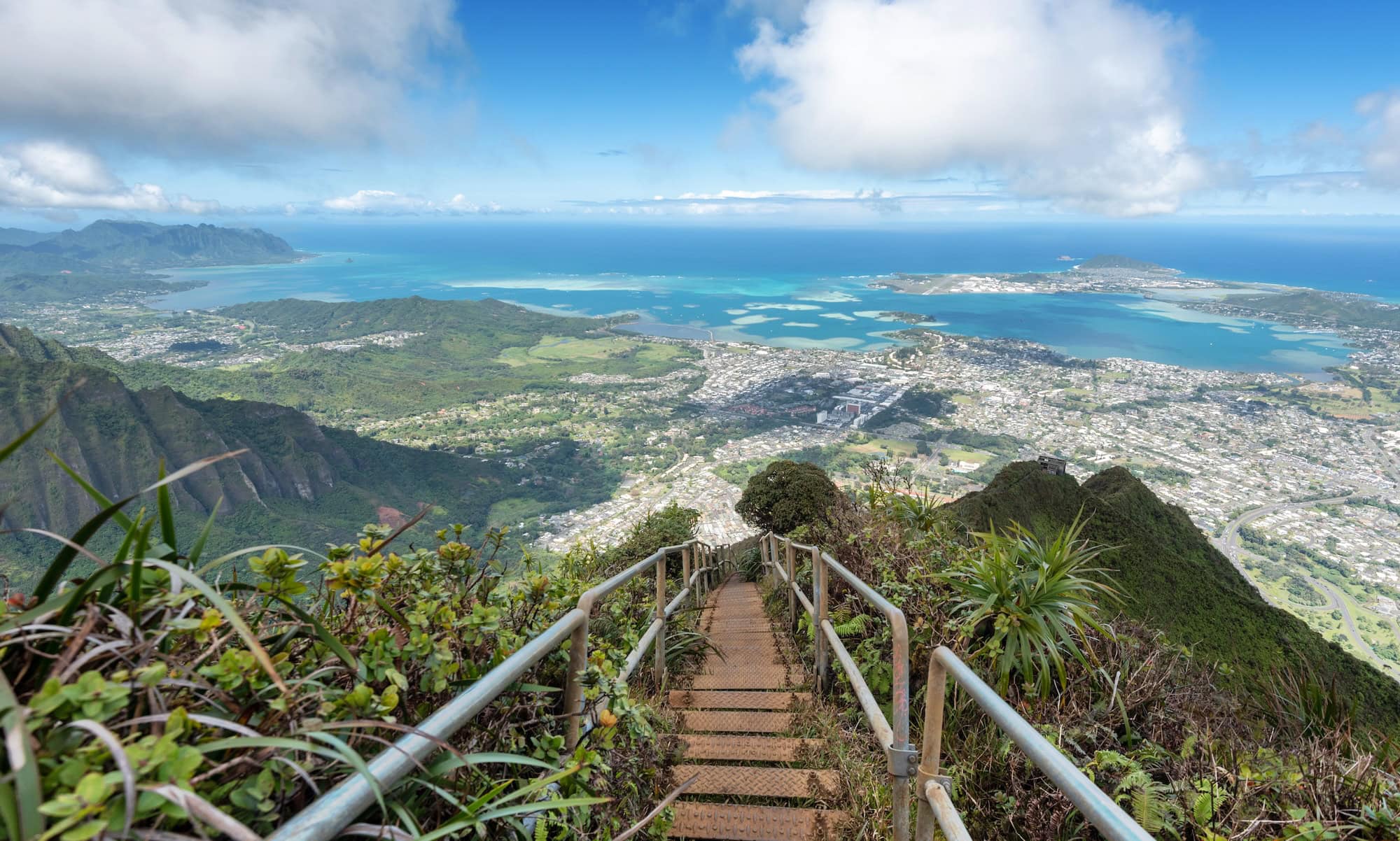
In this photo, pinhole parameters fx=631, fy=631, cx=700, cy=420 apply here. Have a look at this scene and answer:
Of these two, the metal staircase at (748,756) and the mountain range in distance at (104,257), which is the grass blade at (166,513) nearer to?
the metal staircase at (748,756)

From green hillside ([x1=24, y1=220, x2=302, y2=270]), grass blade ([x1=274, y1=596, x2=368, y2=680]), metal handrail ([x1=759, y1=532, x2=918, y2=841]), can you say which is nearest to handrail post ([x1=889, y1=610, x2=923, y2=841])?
metal handrail ([x1=759, y1=532, x2=918, y2=841])

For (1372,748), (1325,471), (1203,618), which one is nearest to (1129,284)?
(1325,471)

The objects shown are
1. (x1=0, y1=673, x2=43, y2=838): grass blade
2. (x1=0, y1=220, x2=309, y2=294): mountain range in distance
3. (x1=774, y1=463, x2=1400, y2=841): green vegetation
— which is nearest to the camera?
(x1=0, y1=673, x2=43, y2=838): grass blade

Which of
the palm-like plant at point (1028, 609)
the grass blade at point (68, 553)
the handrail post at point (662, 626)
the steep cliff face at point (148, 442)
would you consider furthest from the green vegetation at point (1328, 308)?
the grass blade at point (68, 553)

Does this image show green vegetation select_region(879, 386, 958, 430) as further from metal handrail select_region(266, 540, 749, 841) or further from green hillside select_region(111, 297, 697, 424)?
metal handrail select_region(266, 540, 749, 841)

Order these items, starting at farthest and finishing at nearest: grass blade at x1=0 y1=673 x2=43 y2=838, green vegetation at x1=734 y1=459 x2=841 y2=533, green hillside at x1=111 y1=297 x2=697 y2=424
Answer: green hillside at x1=111 y1=297 x2=697 y2=424 → green vegetation at x1=734 y1=459 x2=841 y2=533 → grass blade at x1=0 y1=673 x2=43 y2=838

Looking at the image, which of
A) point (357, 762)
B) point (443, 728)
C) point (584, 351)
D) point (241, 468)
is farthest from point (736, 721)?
point (584, 351)
